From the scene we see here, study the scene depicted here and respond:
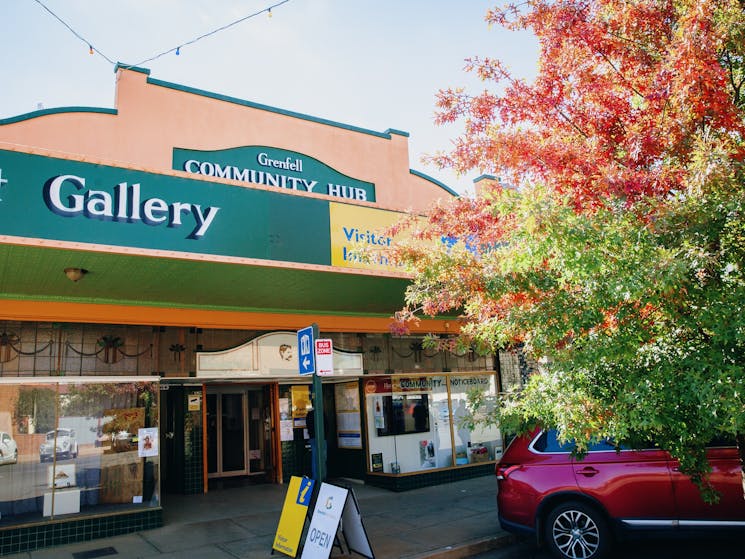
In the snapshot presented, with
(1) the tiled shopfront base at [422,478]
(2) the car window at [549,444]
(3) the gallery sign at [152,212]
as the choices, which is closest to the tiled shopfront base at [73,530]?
(3) the gallery sign at [152,212]

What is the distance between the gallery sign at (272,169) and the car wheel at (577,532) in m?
6.95

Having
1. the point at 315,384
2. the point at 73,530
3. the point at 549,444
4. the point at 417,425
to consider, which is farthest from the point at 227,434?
the point at 549,444

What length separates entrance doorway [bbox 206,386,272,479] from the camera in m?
12.8

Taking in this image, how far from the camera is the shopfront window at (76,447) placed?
8.37 m

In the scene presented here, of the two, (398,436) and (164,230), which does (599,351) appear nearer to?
(164,230)

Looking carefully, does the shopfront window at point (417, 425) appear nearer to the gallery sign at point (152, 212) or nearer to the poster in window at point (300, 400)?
the poster in window at point (300, 400)

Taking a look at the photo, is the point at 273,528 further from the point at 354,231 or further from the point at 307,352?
the point at 354,231

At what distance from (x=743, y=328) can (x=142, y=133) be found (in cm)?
1050

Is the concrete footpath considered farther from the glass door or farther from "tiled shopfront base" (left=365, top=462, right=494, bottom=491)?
the glass door

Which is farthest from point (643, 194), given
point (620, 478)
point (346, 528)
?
point (346, 528)

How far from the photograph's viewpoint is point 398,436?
12.2m

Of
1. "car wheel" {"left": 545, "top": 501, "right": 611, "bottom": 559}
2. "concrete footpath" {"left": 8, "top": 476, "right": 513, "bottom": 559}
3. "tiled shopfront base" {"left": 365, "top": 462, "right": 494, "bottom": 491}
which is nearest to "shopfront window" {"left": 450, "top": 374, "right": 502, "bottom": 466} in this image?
"tiled shopfront base" {"left": 365, "top": 462, "right": 494, "bottom": 491}

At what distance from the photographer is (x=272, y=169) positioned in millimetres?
12562

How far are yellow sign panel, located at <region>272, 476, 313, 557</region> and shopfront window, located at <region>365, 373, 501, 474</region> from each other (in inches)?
185
